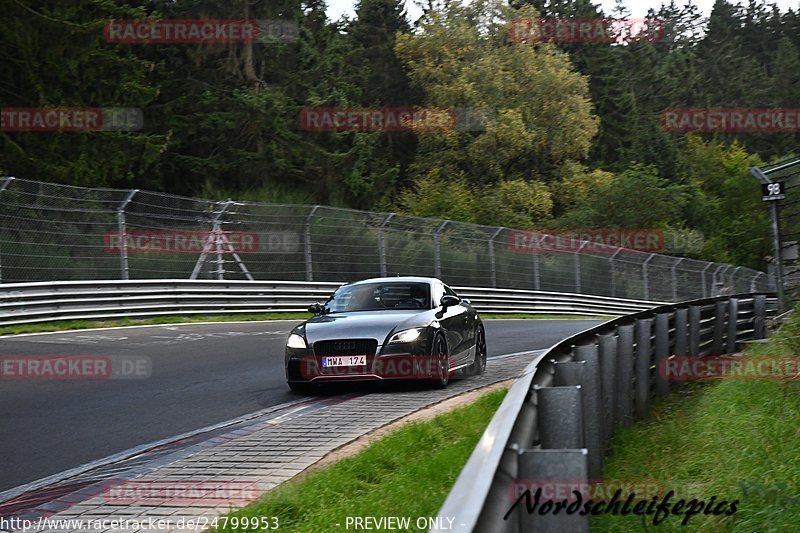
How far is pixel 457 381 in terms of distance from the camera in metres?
13.2

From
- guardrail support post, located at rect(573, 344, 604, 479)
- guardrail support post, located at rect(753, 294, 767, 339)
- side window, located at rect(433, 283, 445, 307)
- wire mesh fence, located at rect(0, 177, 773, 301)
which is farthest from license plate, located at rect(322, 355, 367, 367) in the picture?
wire mesh fence, located at rect(0, 177, 773, 301)

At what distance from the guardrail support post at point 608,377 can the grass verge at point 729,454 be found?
7.2 inches

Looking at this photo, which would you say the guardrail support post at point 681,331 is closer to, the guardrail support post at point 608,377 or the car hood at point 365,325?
the car hood at point 365,325

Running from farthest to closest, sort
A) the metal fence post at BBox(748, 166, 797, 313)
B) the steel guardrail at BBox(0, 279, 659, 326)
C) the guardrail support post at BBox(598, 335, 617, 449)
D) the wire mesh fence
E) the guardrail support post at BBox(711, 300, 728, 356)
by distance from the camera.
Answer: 1. the wire mesh fence
2. the steel guardrail at BBox(0, 279, 659, 326)
3. the metal fence post at BBox(748, 166, 797, 313)
4. the guardrail support post at BBox(711, 300, 728, 356)
5. the guardrail support post at BBox(598, 335, 617, 449)

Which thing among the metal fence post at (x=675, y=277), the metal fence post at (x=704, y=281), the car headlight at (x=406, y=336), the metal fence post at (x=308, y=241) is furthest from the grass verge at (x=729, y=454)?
the metal fence post at (x=704, y=281)

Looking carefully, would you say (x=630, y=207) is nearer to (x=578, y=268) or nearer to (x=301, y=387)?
(x=578, y=268)

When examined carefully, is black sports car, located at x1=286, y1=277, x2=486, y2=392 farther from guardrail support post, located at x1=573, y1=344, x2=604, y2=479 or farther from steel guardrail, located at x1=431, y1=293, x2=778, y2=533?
guardrail support post, located at x1=573, y1=344, x2=604, y2=479

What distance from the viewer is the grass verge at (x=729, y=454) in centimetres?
571

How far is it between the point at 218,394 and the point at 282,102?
3360cm

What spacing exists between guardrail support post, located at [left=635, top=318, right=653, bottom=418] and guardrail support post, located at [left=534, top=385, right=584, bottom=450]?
16.6 ft

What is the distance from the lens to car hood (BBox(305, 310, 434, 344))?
11695 mm

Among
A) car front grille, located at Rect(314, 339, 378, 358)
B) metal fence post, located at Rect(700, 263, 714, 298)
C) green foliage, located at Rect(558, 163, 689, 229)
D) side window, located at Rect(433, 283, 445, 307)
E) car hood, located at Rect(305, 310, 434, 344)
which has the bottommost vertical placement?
metal fence post, located at Rect(700, 263, 714, 298)

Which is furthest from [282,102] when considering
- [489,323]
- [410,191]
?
[489,323]

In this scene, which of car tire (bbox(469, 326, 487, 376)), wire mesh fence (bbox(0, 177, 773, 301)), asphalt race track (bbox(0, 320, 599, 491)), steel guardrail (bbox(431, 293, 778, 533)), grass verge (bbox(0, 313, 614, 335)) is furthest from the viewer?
wire mesh fence (bbox(0, 177, 773, 301))
